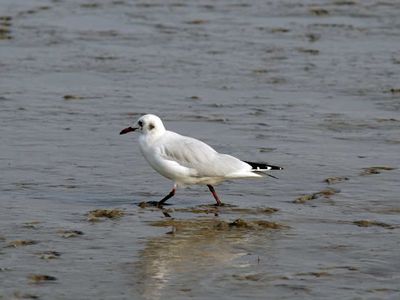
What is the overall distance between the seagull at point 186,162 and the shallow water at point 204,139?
0.24 metres

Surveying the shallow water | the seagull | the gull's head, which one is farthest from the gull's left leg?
the gull's head

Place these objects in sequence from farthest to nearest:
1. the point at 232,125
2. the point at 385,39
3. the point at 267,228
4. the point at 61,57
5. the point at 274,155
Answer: the point at 385,39
the point at 61,57
the point at 232,125
the point at 274,155
the point at 267,228

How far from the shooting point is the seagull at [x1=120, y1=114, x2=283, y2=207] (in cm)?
952

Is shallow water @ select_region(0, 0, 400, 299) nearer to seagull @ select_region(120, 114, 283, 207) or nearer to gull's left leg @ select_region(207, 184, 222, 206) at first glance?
gull's left leg @ select_region(207, 184, 222, 206)

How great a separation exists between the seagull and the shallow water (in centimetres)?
24

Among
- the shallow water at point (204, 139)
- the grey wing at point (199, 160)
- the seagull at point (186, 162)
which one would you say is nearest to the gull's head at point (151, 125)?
the seagull at point (186, 162)

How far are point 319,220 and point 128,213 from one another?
150 centimetres

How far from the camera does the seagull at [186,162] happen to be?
31.2 feet

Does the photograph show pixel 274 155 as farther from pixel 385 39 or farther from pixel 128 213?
pixel 385 39

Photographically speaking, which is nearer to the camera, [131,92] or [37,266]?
[37,266]

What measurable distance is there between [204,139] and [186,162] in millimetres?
2475

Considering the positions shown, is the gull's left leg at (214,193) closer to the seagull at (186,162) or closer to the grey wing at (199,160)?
the seagull at (186,162)

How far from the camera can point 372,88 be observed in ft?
47.3

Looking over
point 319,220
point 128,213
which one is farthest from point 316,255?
point 128,213
